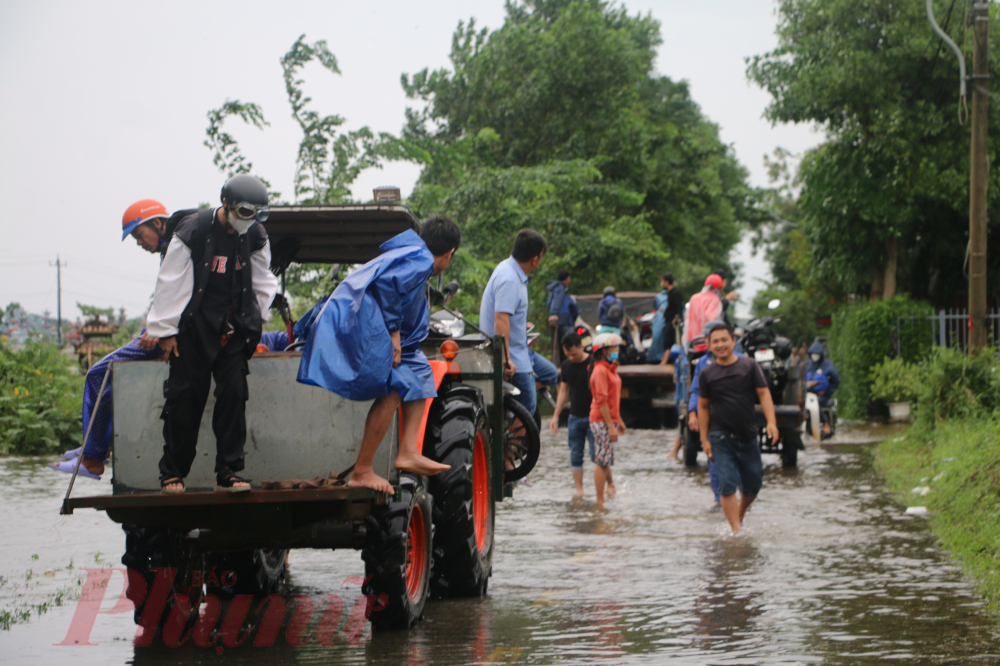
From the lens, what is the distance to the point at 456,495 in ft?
21.2

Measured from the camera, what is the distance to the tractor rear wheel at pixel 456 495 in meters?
6.48

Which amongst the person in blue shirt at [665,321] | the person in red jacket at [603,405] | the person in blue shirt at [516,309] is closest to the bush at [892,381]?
the person in blue shirt at [665,321]

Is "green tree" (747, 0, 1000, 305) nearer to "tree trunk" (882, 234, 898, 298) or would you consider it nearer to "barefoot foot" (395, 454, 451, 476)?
"tree trunk" (882, 234, 898, 298)

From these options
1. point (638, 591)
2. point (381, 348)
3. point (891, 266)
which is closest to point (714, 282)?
point (638, 591)

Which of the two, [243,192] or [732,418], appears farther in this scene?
[732,418]

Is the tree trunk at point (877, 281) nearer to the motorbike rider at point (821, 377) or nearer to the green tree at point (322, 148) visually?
the motorbike rider at point (821, 377)

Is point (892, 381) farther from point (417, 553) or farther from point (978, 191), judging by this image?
point (417, 553)

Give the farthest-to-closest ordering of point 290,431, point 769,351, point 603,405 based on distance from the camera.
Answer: point 769,351, point 603,405, point 290,431

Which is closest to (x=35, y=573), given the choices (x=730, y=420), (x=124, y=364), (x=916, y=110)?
(x=124, y=364)

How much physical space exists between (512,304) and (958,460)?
17.7 ft

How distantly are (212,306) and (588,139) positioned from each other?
33.6 meters

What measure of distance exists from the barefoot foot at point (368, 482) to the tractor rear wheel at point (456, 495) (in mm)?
1120

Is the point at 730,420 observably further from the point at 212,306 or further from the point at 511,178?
the point at 511,178

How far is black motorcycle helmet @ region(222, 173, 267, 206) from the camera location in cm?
536
